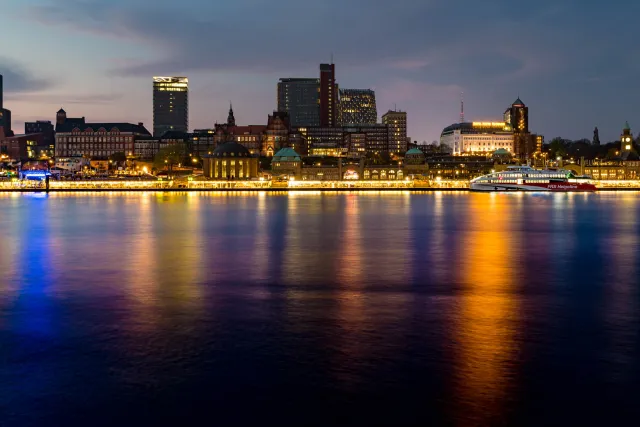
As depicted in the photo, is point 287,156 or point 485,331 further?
point 287,156

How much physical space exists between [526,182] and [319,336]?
4959 inches

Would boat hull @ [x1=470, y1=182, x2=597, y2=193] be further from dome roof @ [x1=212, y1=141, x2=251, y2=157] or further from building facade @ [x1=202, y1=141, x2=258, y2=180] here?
dome roof @ [x1=212, y1=141, x2=251, y2=157]

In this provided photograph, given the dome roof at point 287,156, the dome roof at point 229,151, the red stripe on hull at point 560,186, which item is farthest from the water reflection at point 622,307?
the dome roof at point 287,156

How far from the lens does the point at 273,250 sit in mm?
39812

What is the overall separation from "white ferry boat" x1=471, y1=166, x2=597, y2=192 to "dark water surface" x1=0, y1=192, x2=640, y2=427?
99442 millimetres

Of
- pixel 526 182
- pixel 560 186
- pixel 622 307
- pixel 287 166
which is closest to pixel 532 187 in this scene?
pixel 526 182

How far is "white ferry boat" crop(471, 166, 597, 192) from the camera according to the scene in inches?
5438

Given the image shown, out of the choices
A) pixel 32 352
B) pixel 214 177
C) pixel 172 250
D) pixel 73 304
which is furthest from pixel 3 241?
pixel 214 177

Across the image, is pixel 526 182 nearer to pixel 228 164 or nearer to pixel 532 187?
pixel 532 187

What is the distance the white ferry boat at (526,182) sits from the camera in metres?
138

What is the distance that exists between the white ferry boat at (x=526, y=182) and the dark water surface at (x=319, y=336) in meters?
99.4

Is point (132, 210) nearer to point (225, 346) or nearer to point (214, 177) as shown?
point (225, 346)

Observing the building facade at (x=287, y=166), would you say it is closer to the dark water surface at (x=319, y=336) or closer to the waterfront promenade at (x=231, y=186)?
the waterfront promenade at (x=231, y=186)

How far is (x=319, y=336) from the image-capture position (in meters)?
19.0
